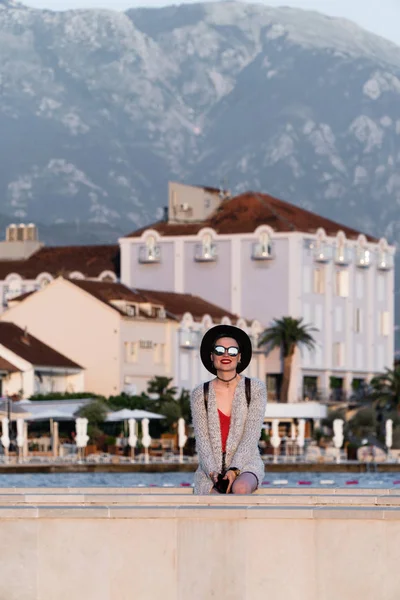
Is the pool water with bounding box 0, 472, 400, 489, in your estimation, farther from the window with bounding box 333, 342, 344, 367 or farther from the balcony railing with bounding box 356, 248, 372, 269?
the balcony railing with bounding box 356, 248, 372, 269

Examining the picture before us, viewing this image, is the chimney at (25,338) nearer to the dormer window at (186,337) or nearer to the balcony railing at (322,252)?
the dormer window at (186,337)

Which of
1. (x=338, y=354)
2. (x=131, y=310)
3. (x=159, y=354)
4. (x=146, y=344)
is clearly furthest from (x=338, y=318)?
(x=131, y=310)

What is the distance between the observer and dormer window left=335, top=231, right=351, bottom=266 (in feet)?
451

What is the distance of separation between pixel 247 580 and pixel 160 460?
79596mm

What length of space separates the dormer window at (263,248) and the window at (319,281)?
3.51 m

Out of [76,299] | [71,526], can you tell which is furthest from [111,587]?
[76,299]

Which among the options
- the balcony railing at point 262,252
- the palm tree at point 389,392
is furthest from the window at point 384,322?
the palm tree at point 389,392

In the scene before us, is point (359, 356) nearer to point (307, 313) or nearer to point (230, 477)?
point (307, 313)

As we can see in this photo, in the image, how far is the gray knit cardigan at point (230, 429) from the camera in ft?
49.9

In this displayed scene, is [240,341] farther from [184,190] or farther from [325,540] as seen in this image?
[184,190]

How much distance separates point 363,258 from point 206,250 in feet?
37.7

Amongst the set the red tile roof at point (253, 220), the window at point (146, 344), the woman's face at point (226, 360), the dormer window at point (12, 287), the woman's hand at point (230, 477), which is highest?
the red tile roof at point (253, 220)

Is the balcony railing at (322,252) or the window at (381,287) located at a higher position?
the balcony railing at (322,252)

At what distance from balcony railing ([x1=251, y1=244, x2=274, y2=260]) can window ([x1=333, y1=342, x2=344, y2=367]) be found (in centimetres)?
773
